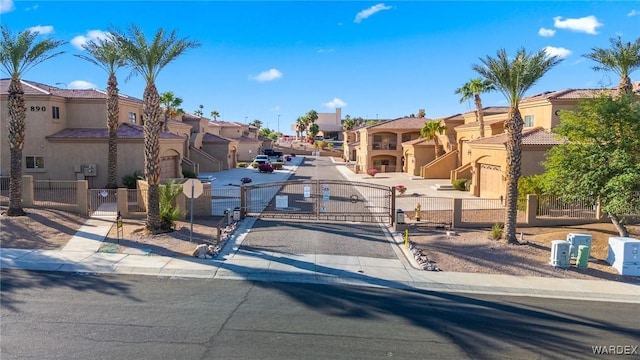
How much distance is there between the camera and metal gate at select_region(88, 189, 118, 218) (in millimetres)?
22281

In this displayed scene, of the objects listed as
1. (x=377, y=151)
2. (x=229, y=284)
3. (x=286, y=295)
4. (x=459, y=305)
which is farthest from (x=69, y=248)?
(x=377, y=151)

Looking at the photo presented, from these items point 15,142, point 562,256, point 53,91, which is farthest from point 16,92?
point 562,256

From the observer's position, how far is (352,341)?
9594 mm

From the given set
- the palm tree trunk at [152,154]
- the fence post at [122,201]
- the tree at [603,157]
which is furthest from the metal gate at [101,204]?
the tree at [603,157]

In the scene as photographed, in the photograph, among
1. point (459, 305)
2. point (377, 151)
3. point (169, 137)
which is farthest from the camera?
point (377, 151)

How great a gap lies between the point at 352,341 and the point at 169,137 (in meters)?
28.6

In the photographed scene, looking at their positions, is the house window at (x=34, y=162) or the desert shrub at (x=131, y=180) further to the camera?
the house window at (x=34, y=162)

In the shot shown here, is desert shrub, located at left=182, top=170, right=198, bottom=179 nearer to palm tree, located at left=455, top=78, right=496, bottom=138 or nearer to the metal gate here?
the metal gate

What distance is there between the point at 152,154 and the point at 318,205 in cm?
845

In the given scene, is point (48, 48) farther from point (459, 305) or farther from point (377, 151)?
point (377, 151)

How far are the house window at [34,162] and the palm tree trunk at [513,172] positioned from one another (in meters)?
28.6

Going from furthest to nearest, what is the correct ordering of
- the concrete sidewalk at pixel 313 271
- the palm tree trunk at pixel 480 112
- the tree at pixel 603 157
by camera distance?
the palm tree trunk at pixel 480 112, the tree at pixel 603 157, the concrete sidewalk at pixel 313 271

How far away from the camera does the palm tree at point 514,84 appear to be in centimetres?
1886

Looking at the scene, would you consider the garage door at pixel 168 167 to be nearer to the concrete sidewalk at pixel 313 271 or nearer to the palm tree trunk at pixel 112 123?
the palm tree trunk at pixel 112 123
